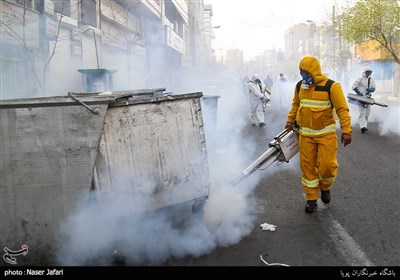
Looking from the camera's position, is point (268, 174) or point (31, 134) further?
point (268, 174)

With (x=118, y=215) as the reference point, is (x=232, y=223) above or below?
below

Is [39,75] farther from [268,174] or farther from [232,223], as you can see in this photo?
[232,223]

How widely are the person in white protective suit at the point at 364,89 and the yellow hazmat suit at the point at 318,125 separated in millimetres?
5966

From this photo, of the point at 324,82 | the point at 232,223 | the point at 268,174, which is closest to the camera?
the point at 232,223

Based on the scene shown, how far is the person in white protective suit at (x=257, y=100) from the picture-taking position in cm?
1131

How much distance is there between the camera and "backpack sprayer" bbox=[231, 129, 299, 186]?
12.9 feet

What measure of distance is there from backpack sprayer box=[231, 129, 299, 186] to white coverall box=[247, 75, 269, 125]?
7110 mm

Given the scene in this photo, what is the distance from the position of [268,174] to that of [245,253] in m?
2.74

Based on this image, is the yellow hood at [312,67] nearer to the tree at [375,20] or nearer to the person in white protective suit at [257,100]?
the person in white protective suit at [257,100]

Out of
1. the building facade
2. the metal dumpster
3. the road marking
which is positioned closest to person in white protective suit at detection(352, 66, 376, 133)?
the road marking

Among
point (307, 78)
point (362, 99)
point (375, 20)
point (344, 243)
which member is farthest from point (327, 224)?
point (375, 20)

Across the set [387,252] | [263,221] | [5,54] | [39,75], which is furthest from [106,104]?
[39,75]

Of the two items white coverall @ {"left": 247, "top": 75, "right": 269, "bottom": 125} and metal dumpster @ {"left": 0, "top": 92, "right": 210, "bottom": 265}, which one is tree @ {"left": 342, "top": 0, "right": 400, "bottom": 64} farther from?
metal dumpster @ {"left": 0, "top": 92, "right": 210, "bottom": 265}

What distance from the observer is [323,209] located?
416 centimetres
